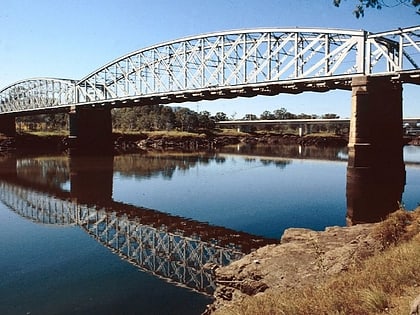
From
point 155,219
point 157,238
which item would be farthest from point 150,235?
point 155,219

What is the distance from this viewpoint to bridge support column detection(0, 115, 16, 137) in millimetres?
103925

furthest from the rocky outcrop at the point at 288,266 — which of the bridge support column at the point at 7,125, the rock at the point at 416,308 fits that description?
the bridge support column at the point at 7,125

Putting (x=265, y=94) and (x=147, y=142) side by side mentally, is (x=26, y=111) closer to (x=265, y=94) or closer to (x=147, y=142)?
(x=147, y=142)

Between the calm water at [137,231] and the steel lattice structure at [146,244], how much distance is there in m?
0.05

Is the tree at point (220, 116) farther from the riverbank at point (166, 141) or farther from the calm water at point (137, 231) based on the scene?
the calm water at point (137, 231)

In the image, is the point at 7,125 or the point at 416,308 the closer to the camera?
the point at 416,308

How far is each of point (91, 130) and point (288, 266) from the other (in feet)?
243

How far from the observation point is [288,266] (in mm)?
10492

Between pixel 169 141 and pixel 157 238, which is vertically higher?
pixel 169 141

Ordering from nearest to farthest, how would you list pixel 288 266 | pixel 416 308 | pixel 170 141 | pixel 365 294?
pixel 416 308, pixel 365 294, pixel 288 266, pixel 170 141

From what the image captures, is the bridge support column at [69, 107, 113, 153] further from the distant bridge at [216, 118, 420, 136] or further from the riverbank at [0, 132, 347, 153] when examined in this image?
the distant bridge at [216, 118, 420, 136]

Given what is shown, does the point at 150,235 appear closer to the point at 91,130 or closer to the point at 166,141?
the point at 91,130

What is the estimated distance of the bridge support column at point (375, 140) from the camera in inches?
1251

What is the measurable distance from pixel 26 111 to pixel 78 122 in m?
30.1
